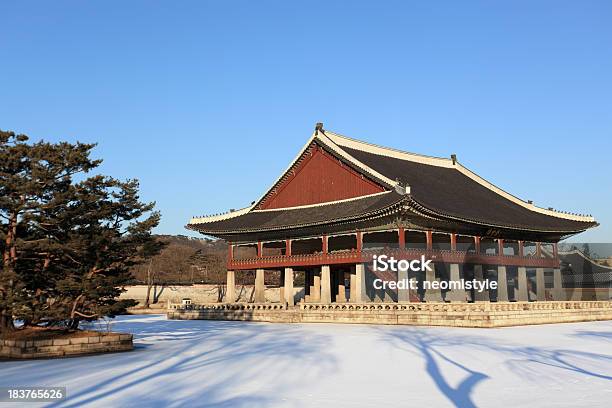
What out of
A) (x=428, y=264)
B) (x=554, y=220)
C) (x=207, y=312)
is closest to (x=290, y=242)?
(x=207, y=312)

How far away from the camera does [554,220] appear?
5153cm

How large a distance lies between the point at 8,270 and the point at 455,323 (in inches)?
854

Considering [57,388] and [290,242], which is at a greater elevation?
[290,242]

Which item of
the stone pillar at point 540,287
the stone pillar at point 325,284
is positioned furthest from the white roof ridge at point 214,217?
the stone pillar at point 540,287

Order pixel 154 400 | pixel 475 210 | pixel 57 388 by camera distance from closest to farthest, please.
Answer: pixel 154 400
pixel 57 388
pixel 475 210

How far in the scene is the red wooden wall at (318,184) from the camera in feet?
141

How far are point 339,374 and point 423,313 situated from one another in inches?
761

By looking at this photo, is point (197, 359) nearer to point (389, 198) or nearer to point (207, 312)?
point (389, 198)

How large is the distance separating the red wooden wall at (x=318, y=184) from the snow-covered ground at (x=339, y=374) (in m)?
21.3

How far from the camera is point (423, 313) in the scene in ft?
107

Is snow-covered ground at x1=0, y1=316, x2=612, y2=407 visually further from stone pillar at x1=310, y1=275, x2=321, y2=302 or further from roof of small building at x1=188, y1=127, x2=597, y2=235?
stone pillar at x1=310, y1=275, x2=321, y2=302

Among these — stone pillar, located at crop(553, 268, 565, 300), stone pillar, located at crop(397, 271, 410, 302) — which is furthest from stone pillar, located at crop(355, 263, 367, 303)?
stone pillar, located at crop(553, 268, 565, 300)

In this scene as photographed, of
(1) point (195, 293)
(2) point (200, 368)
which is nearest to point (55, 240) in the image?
(2) point (200, 368)

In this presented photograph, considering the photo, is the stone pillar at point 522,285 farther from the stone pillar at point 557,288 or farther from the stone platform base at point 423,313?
the stone platform base at point 423,313
